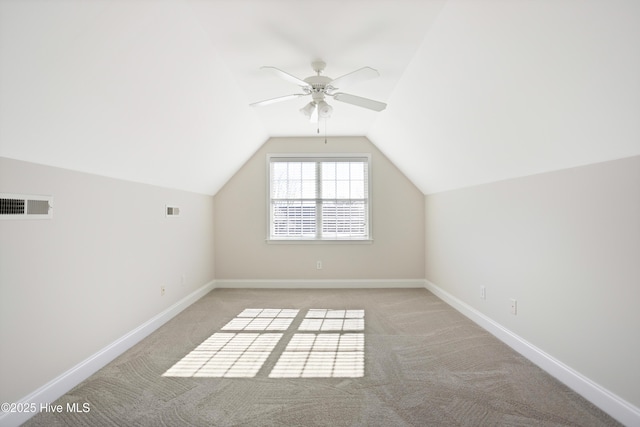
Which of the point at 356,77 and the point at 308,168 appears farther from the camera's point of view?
the point at 308,168

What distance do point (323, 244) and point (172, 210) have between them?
7.74 ft

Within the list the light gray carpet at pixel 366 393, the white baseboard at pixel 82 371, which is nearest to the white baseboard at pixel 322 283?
the white baseboard at pixel 82 371

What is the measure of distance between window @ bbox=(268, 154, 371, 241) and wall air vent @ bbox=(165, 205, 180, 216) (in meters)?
Answer: 1.63

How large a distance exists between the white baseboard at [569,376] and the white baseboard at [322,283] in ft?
5.54

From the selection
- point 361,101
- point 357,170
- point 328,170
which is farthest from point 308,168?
point 361,101

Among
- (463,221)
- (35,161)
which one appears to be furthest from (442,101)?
(35,161)

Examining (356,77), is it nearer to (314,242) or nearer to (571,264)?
(571,264)

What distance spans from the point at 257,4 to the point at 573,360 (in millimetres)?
3109

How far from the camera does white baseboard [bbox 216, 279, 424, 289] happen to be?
538 cm

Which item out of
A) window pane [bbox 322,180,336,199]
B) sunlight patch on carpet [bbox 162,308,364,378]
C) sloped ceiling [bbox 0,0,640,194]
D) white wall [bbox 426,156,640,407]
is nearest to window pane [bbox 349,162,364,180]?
window pane [bbox 322,180,336,199]

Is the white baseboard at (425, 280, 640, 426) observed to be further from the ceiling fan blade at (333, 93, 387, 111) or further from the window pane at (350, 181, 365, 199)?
the window pane at (350, 181, 365, 199)

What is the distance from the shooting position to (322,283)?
540 centimetres

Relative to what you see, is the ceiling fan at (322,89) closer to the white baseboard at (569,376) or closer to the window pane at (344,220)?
the white baseboard at (569,376)

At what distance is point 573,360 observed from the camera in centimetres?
230
